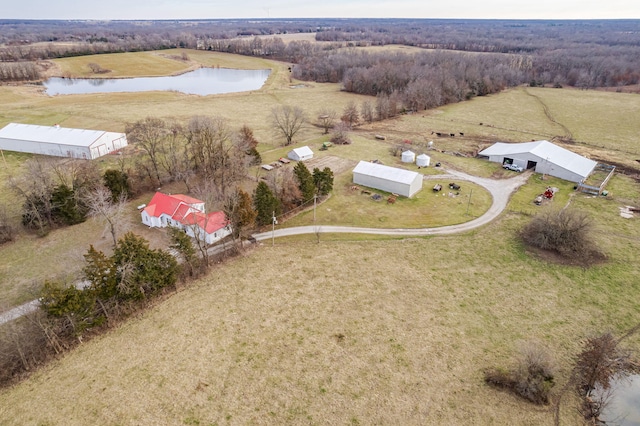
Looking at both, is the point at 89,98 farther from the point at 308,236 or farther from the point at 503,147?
the point at 503,147

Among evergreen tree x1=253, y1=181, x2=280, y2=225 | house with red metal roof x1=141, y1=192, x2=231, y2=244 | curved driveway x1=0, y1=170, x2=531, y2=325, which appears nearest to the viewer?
house with red metal roof x1=141, y1=192, x2=231, y2=244

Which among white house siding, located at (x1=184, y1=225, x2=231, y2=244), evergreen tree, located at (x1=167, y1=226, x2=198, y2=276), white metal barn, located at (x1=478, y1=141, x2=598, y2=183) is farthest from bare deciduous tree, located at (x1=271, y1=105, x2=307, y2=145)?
evergreen tree, located at (x1=167, y1=226, x2=198, y2=276)

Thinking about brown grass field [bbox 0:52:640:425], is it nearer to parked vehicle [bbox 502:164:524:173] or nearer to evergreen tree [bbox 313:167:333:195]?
evergreen tree [bbox 313:167:333:195]

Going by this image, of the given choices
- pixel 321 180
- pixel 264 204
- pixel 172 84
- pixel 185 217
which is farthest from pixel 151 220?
pixel 172 84

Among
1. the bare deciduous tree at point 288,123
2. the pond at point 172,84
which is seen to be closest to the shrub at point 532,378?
the bare deciduous tree at point 288,123

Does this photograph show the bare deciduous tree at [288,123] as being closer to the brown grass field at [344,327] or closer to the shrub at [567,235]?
the brown grass field at [344,327]

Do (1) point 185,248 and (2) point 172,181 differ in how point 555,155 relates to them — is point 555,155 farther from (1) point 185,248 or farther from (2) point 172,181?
(2) point 172,181

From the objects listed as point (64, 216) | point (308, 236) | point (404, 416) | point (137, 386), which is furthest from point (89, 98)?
point (404, 416)
